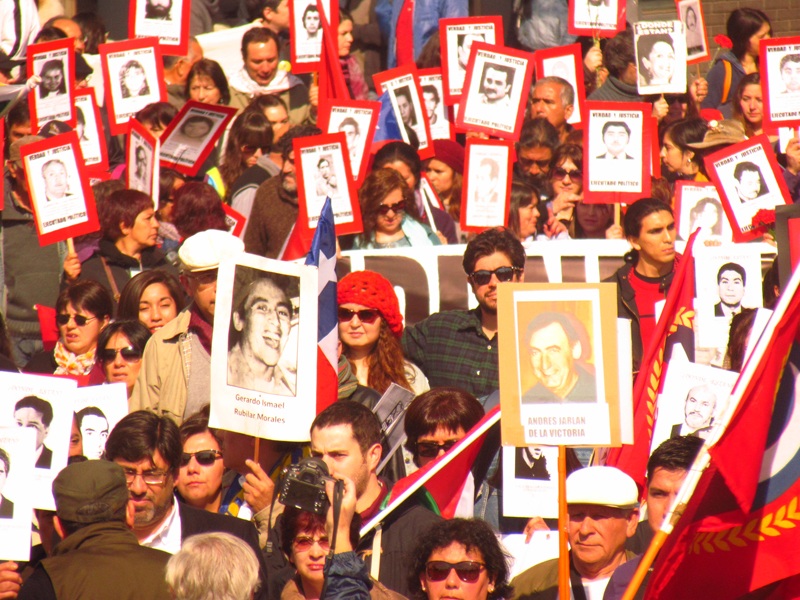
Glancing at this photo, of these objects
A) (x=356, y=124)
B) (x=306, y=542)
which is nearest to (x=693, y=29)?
(x=356, y=124)

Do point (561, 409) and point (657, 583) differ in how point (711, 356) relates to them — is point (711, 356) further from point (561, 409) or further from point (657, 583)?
point (657, 583)

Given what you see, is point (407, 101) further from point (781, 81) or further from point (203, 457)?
point (203, 457)

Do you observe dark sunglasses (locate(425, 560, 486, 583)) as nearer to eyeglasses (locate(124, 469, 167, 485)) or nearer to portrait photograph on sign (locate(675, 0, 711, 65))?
eyeglasses (locate(124, 469, 167, 485))

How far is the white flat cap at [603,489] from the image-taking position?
519 cm

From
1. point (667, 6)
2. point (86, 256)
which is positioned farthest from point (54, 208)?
point (667, 6)

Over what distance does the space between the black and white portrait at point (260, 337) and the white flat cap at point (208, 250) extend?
513mm

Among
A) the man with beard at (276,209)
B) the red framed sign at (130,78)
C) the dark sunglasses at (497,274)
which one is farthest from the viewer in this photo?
the red framed sign at (130,78)

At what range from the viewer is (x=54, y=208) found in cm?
847

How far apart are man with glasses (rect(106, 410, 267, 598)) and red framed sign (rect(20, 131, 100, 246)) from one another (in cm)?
302

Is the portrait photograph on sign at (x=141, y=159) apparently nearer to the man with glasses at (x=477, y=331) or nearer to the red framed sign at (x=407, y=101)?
the red framed sign at (x=407, y=101)

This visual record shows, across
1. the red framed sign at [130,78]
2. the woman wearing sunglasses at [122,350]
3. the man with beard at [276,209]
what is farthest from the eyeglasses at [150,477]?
the red framed sign at [130,78]

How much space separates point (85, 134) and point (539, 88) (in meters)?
3.15

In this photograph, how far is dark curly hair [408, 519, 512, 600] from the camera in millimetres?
4941

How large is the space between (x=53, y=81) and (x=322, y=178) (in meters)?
2.26
